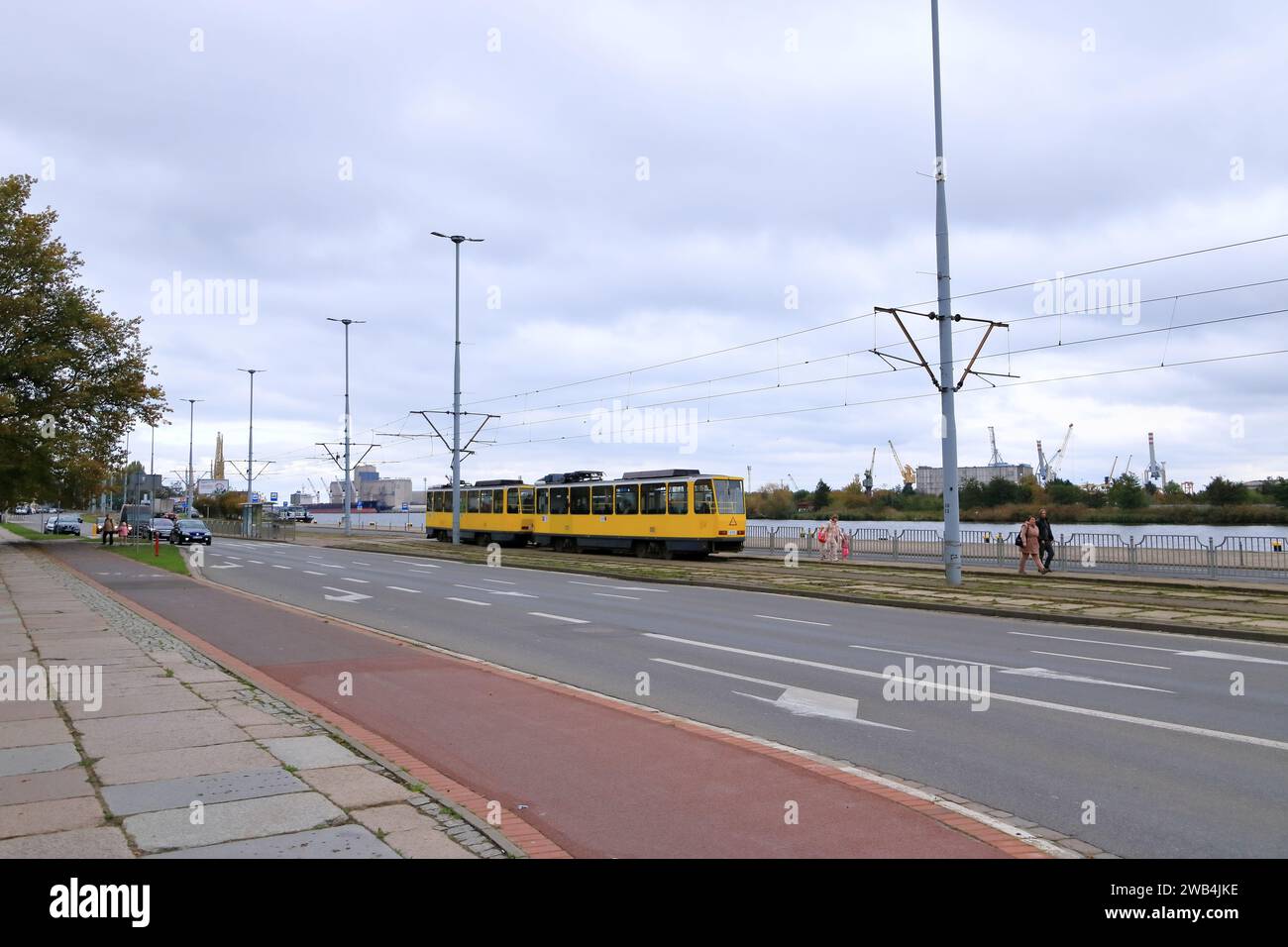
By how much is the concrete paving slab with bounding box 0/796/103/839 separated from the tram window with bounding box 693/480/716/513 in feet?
96.5

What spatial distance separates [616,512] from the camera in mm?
39125

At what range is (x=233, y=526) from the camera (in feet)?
245

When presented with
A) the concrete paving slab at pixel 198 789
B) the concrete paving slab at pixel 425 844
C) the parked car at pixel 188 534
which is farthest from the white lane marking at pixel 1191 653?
the parked car at pixel 188 534

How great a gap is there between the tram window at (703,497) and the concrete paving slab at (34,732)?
1081 inches

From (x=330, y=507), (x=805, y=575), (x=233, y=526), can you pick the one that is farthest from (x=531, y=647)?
(x=330, y=507)

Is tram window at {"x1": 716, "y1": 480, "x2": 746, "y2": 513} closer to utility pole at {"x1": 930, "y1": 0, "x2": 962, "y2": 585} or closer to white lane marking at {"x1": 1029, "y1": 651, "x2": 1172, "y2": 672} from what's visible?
utility pole at {"x1": 930, "y1": 0, "x2": 962, "y2": 585}

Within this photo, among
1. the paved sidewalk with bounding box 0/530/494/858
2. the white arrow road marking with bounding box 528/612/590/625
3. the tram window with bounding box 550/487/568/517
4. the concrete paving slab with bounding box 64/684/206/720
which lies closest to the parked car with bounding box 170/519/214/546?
the tram window with bounding box 550/487/568/517

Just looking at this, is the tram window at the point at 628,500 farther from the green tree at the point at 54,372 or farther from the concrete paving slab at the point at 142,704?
the concrete paving slab at the point at 142,704

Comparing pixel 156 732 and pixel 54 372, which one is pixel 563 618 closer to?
pixel 156 732

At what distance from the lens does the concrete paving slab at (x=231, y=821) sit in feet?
16.5

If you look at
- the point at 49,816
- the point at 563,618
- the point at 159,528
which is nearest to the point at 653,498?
the point at 563,618

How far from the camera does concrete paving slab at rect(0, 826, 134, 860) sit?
4797mm

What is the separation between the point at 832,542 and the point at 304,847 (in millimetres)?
29811

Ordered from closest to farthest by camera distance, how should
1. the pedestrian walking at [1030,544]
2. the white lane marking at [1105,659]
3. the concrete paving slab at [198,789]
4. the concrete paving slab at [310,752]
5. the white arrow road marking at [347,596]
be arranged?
the concrete paving slab at [198,789] < the concrete paving slab at [310,752] < the white lane marking at [1105,659] < the white arrow road marking at [347,596] < the pedestrian walking at [1030,544]
